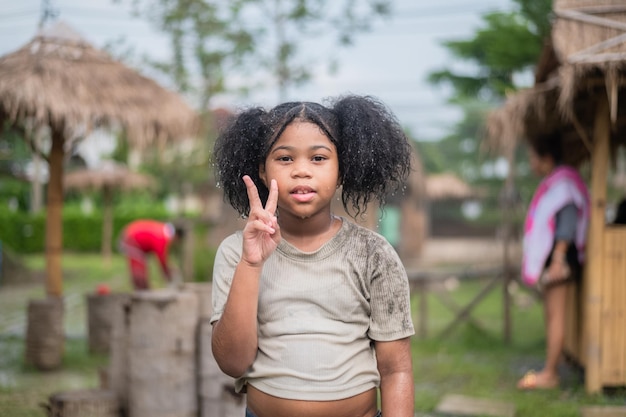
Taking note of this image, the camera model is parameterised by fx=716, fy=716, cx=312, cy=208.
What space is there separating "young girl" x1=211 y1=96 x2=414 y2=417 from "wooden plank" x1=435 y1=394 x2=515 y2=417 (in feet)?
10.0

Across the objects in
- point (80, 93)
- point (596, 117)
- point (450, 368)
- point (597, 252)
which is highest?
point (80, 93)

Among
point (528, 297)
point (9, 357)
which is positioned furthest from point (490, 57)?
point (9, 357)

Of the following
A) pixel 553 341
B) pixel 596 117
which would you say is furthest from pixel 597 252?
pixel 596 117

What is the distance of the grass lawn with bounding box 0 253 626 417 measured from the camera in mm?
5289

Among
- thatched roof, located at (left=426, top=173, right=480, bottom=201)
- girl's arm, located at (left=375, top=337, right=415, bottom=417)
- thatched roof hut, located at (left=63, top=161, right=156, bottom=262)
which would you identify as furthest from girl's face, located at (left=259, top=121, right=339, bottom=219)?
thatched roof, located at (left=426, top=173, right=480, bottom=201)

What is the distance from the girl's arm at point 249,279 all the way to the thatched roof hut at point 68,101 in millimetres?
5597

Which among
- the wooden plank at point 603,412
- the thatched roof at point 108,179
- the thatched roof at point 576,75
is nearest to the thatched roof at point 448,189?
the thatched roof at point 108,179

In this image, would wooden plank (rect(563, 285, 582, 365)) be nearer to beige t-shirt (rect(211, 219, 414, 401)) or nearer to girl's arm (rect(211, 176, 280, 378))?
beige t-shirt (rect(211, 219, 414, 401))

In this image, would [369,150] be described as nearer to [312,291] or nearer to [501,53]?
[312,291]

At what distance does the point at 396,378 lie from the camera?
2.09 meters

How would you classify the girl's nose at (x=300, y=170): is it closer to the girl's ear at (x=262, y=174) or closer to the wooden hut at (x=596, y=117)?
the girl's ear at (x=262, y=174)

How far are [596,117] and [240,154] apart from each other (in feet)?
13.8

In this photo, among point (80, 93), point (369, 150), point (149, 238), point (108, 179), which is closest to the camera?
point (369, 150)

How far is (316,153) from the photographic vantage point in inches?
82.4
